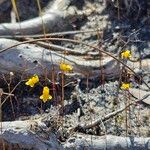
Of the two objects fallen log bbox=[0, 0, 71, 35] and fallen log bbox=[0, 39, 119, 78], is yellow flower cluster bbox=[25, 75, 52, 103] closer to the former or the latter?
fallen log bbox=[0, 39, 119, 78]

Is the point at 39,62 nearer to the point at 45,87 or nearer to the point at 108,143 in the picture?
the point at 45,87

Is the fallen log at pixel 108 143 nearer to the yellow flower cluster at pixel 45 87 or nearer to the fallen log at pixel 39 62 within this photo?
the yellow flower cluster at pixel 45 87

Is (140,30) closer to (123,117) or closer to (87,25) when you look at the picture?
(87,25)

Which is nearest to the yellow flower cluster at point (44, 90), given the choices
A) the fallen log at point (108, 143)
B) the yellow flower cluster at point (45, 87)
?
the yellow flower cluster at point (45, 87)

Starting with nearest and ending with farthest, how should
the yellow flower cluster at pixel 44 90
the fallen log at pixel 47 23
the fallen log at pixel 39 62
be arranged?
the yellow flower cluster at pixel 44 90, the fallen log at pixel 39 62, the fallen log at pixel 47 23

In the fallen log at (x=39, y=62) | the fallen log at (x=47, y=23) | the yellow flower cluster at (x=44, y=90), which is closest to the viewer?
the yellow flower cluster at (x=44, y=90)

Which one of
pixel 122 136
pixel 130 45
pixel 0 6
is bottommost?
pixel 122 136

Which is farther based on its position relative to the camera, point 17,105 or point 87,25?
point 87,25

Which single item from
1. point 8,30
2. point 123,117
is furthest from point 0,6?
point 123,117
